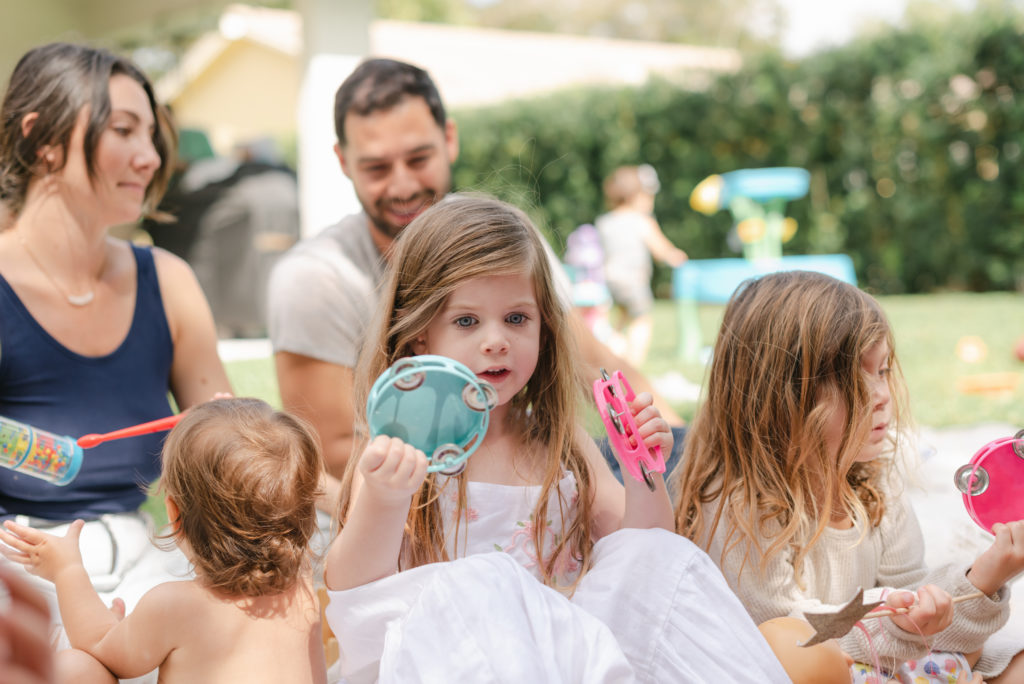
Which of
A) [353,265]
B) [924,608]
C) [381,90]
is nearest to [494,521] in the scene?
[924,608]

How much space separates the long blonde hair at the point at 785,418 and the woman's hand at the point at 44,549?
3.86ft

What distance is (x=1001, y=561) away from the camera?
5.58ft

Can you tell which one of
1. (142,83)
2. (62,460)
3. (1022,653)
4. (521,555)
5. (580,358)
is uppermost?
(142,83)

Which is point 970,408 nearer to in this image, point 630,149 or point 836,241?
point 836,241

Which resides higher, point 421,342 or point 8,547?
point 421,342

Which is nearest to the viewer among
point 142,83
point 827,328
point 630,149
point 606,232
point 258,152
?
point 827,328

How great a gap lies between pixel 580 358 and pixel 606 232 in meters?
6.14

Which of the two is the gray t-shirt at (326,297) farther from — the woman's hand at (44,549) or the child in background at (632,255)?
the child in background at (632,255)

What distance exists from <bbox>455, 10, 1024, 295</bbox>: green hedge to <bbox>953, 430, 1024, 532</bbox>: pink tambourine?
7716 mm

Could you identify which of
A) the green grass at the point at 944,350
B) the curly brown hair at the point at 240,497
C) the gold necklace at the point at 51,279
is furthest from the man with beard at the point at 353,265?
the green grass at the point at 944,350

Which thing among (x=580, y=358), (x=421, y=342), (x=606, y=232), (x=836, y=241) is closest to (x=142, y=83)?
(x=421, y=342)

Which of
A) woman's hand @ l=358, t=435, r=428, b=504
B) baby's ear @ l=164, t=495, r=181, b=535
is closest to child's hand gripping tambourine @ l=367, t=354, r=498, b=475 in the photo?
woman's hand @ l=358, t=435, r=428, b=504

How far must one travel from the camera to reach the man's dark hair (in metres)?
2.54

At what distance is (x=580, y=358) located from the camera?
202 cm
